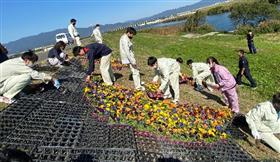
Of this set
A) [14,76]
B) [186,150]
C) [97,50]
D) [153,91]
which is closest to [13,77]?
[14,76]

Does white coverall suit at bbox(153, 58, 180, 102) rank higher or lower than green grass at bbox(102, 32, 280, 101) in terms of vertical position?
higher

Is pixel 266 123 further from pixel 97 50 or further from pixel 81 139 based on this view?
pixel 97 50

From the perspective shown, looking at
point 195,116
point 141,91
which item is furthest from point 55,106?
point 195,116

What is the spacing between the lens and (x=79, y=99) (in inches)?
436

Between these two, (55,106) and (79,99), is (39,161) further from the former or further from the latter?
(79,99)

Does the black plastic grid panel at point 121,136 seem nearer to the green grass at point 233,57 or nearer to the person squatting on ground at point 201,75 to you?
the person squatting on ground at point 201,75

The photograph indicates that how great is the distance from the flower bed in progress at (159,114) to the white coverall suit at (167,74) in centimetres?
61

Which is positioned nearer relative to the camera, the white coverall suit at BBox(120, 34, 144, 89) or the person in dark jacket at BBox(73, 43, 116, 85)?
the person in dark jacket at BBox(73, 43, 116, 85)

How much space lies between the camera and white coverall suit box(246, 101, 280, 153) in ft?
30.8

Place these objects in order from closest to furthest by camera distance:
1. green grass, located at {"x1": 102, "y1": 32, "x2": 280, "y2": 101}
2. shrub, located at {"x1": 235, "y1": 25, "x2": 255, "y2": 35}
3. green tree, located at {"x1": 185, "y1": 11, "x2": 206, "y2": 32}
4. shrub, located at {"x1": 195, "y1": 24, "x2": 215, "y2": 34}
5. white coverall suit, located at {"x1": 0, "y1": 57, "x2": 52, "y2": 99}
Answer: white coverall suit, located at {"x1": 0, "y1": 57, "x2": 52, "y2": 99}, green grass, located at {"x1": 102, "y1": 32, "x2": 280, "y2": 101}, shrub, located at {"x1": 235, "y1": 25, "x2": 255, "y2": 35}, shrub, located at {"x1": 195, "y1": 24, "x2": 215, "y2": 34}, green tree, located at {"x1": 185, "y1": 11, "x2": 206, "y2": 32}

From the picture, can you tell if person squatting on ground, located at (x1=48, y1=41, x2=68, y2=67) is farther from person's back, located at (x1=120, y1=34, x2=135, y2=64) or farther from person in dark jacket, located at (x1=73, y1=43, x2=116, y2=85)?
person's back, located at (x1=120, y1=34, x2=135, y2=64)

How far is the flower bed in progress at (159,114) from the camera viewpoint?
9.61 meters

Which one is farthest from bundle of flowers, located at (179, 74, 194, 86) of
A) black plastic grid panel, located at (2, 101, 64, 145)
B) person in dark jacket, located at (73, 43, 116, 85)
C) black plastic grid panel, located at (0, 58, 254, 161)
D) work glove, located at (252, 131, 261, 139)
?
black plastic grid panel, located at (2, 101, 64, 145)

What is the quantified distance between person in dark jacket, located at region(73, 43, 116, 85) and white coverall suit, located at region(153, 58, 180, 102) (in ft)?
6.03
